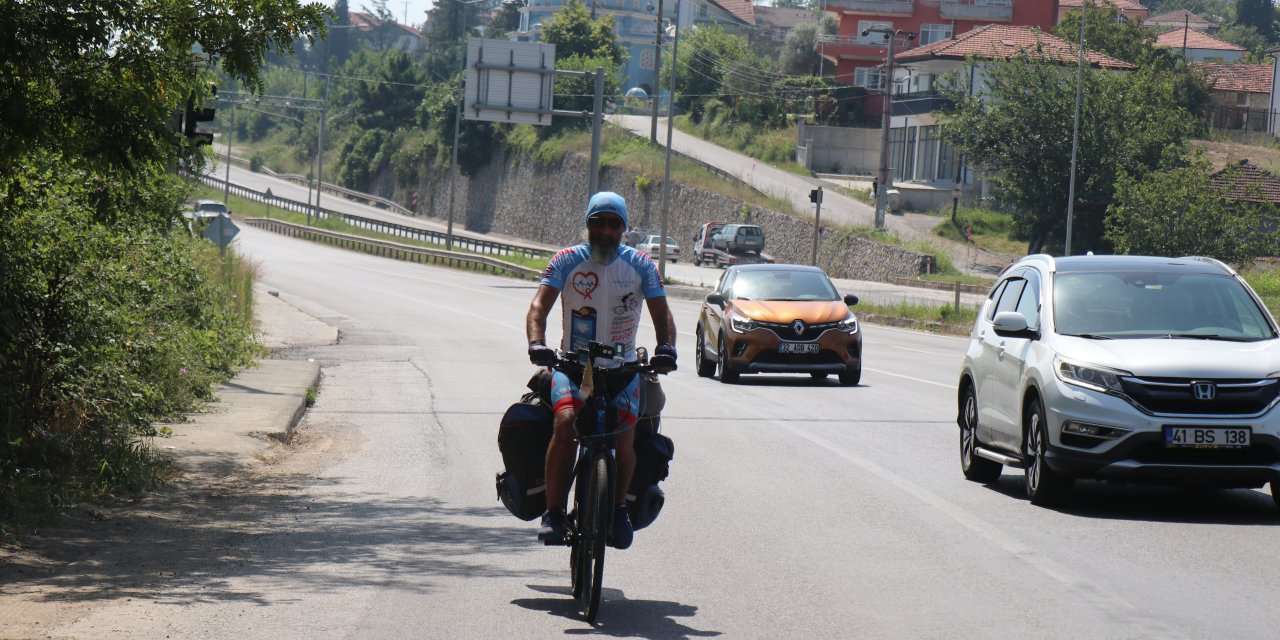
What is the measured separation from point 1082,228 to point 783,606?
55.4m

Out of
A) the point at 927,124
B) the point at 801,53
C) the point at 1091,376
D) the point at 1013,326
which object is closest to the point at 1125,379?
the point at 1091,376

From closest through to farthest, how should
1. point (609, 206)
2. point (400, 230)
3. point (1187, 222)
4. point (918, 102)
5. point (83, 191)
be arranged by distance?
point (609, 206) < point (83, 191) < point (1187, 222) < point (918, 102) < point (400, 230)

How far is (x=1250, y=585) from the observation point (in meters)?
7.56

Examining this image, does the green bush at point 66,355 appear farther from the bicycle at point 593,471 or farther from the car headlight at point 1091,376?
the car headlight at point 1091,376

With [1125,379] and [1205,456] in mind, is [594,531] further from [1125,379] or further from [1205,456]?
[1205,456]

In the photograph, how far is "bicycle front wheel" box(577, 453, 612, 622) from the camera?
671 centimetres

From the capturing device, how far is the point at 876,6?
96.9 metres

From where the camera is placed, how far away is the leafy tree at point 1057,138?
58.6 metres

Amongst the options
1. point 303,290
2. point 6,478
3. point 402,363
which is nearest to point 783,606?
point 6,478

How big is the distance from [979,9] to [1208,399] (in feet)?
295

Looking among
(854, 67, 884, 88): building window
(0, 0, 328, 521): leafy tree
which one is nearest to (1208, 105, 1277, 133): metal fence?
(854, 67, 884, 88): building window

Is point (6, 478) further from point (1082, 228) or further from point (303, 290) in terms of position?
point (1082, 228)

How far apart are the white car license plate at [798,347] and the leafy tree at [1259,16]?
5606 inches

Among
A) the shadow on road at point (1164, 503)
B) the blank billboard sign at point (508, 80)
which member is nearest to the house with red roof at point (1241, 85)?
the blank billboard sign at point (508, 80)
